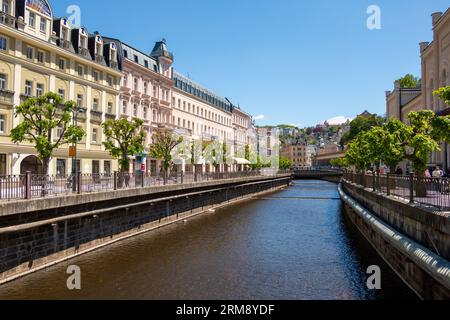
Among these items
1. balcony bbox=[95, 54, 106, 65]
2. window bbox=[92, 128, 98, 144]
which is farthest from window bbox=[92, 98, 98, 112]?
balcony bbox=[95, 54, 106, 65]

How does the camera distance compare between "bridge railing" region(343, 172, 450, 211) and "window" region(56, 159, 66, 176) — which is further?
"window" region(56, 159, 66, 176)

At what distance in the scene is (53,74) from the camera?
3691cm

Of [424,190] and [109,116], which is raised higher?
[109,116]

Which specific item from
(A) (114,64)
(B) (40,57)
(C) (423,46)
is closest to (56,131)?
(B) (40,57)

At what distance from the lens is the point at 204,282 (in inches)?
624

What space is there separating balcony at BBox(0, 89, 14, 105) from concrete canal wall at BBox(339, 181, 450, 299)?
1089 inches

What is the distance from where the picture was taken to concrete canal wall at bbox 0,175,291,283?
49.9 feet

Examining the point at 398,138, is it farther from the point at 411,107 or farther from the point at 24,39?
the point at 411,107

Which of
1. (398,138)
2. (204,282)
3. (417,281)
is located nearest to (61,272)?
(204,282)

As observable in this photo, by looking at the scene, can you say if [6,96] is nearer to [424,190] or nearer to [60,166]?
[60,166]

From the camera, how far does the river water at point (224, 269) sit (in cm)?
1459

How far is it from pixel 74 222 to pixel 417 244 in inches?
571

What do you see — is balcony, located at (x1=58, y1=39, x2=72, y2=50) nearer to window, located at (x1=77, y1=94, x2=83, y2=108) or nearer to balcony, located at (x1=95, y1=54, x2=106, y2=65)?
balcony, located at (x1=95, y1=54, x2=106, y2=65)
